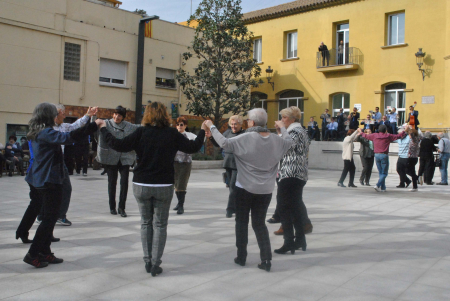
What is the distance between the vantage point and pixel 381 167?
11.8 m

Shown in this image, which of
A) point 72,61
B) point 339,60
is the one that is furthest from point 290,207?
point 339,60

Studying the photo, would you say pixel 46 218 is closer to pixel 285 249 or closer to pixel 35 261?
pixel 35 261

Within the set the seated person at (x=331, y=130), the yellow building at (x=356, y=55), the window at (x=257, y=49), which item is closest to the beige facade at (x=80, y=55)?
the window at (x=257, y=49)

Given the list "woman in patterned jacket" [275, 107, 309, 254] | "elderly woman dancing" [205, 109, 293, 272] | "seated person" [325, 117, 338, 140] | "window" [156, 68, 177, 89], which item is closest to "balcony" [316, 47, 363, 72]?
"seated person" [325, 117, 338, 140]

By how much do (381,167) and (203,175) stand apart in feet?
21.6

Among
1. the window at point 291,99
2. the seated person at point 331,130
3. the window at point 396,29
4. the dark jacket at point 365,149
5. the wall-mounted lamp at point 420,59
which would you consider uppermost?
the window at point 396,29

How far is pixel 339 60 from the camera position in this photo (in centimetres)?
2503

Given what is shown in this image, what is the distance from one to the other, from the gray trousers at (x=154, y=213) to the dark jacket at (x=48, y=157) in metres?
0.87

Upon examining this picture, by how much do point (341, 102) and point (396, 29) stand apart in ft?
15.7

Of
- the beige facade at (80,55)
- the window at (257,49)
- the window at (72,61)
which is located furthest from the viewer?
the window at (257,49)

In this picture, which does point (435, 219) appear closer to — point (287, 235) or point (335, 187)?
point (287, 235)

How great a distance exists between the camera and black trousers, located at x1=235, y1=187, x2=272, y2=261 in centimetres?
473

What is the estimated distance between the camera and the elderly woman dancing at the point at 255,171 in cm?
463

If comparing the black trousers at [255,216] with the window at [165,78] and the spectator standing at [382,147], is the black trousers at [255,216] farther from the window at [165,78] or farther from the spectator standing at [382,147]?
the window at [165,78]
